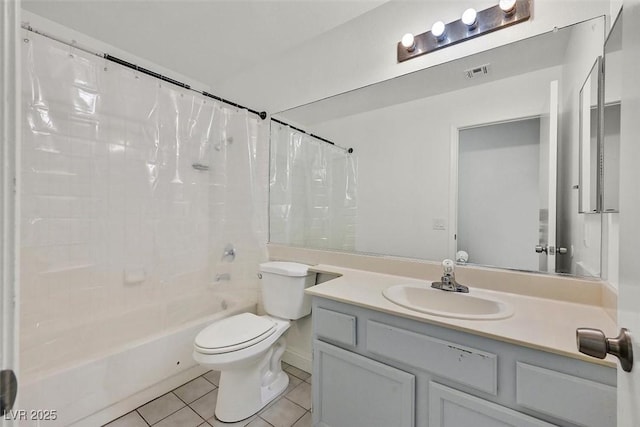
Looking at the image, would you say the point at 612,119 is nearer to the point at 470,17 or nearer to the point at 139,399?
the point at 470,17

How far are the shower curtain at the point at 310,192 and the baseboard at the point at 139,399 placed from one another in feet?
3.55

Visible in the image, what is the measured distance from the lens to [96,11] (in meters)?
1.65

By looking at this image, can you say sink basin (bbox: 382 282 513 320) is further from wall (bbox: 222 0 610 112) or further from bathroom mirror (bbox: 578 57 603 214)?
wall (bbox: 222 0 610 112)

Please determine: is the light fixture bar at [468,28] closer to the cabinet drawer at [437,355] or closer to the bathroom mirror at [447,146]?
the bathroom mirror at [447,146]

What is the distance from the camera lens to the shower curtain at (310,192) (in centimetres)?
192

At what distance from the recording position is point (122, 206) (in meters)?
1.74

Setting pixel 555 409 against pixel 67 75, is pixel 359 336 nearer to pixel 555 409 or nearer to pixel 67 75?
pixel 555 409

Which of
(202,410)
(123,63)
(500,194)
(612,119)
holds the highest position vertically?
(123,63)

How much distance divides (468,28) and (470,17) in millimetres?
49

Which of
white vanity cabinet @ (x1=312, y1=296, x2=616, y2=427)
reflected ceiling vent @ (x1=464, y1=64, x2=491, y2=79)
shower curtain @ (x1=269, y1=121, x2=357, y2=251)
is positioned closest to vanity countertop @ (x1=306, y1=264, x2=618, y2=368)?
white vanity cabinet @ (x1=312, y1=296, x2=616, y2=427)

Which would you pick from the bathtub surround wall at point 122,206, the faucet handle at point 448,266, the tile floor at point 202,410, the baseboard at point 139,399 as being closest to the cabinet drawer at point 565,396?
the faucet handle at point 448,266

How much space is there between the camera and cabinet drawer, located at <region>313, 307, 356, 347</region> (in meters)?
1.21

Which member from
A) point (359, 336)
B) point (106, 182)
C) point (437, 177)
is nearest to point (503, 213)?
point (437, 177)

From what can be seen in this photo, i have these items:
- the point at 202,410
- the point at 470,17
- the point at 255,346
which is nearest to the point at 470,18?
the point at 470,17
